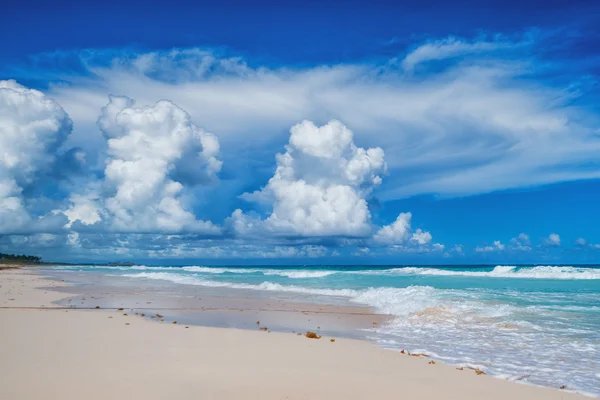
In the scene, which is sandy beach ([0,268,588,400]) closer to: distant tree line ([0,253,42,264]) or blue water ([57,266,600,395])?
blue water ([57,266,600,395])

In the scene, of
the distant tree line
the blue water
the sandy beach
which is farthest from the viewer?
the distant tree line

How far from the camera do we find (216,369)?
7020mm

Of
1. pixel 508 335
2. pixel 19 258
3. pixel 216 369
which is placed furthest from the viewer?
pixel 19 258

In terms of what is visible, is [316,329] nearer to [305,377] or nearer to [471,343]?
[471,343]

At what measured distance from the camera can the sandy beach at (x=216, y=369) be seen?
5.89m

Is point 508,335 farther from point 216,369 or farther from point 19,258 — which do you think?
point 19,258

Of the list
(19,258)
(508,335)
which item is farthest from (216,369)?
(19,258)

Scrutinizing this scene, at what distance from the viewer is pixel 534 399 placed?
636 centimetres

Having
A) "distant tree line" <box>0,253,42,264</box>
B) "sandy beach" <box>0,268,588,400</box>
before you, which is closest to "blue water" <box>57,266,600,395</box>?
"sandy beach" <box>0,268,588,400</box>

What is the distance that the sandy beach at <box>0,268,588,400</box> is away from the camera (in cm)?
589

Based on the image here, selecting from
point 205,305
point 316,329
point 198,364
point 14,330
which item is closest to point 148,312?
point 205,305

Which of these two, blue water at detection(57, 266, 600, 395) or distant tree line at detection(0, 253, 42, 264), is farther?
distant tree line at detection(0, 253, 42, 264)

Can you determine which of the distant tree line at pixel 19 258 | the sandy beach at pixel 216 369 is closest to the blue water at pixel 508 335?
the sandy beach at pixel 216 369

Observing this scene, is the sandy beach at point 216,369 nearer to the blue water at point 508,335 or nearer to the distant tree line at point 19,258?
the blue water at point 508,335
